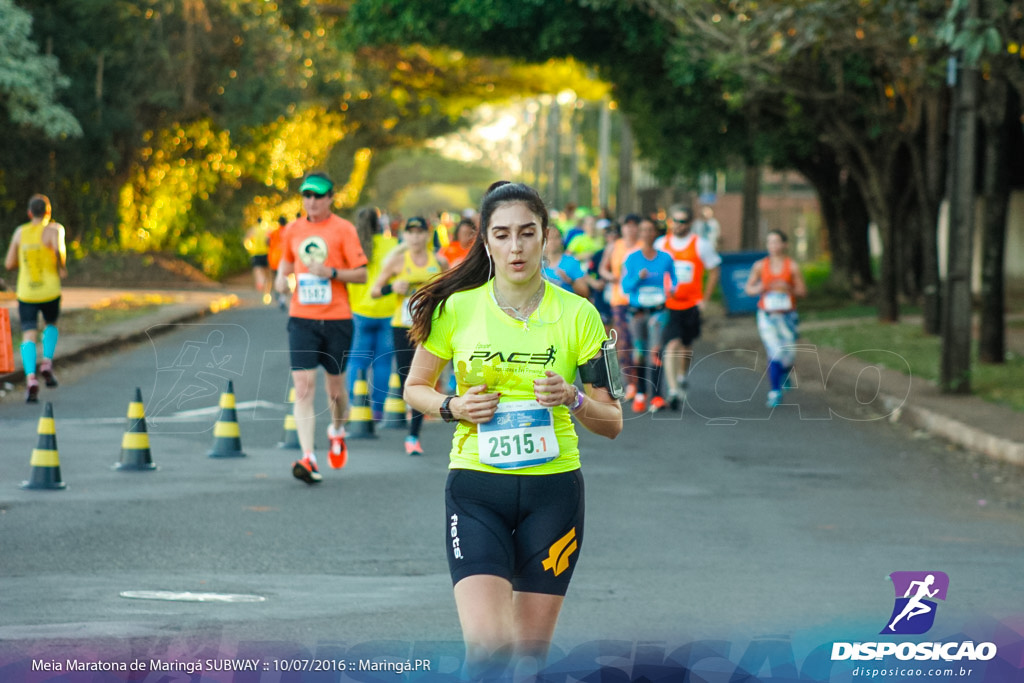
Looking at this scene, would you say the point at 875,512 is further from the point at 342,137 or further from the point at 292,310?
the point at 342,137

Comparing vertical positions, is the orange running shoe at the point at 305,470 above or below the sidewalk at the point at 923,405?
above

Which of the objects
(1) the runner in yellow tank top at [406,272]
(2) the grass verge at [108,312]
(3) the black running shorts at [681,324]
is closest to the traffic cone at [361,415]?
(1) the runner in yellow tank top at [406,272]

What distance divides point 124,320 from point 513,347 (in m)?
21.3

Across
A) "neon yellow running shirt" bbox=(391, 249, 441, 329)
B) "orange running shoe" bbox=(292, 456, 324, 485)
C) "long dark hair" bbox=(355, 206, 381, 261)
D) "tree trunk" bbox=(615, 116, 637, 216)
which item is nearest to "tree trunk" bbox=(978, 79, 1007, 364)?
"neon yellow running shirt" bbox=(391, 249, 441, 329)

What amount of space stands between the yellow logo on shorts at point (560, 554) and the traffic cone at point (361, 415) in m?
8.51

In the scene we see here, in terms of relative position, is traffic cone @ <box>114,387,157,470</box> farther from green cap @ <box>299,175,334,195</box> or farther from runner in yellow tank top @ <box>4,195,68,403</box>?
runner in yellow tank top @ <box>4,195,68,403</box>

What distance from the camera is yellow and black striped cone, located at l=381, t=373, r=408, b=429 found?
45.3 feet

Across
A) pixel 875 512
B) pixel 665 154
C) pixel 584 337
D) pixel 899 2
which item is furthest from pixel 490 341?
pixel 665 154

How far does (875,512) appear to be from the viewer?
973 cm

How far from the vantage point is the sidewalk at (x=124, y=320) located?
62.8 feet

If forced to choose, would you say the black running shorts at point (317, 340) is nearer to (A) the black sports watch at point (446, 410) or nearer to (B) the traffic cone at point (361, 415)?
(B) the traffic cone at point (361, 415)

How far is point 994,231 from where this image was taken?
17.7 meters

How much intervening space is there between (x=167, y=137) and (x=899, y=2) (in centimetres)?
2699

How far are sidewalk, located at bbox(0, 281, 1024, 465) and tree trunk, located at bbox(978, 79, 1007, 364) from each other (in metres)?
1.33
